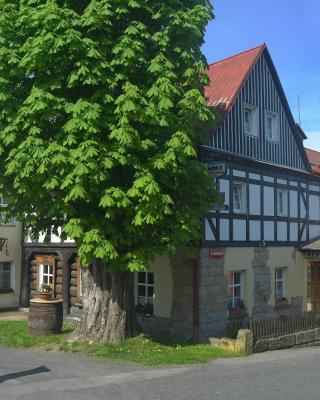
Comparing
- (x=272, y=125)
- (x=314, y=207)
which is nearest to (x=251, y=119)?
(x=272, y=125)

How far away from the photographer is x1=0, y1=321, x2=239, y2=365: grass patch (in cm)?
1177

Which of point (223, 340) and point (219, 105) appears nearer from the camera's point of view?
point (223, 340)

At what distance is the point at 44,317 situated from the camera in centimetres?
1409

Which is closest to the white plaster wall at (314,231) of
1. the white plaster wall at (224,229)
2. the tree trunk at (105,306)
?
the white plaster wall at (224,229)

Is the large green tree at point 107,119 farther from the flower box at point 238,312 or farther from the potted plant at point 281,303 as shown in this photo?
the potted plant at point 281,303

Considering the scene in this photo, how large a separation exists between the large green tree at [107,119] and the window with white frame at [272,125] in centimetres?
687

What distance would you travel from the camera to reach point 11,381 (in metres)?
9.38

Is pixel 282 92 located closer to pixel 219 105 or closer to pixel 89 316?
pixel 219 105

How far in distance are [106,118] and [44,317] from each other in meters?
5.87

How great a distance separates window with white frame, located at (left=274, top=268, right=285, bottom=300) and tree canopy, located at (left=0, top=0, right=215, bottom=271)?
7226 mm

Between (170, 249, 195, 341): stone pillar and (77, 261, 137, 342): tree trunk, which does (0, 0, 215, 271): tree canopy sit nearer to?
(77, 261, 137, 342): tree trunk

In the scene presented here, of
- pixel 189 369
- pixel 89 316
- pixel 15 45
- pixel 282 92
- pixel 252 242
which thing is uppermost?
pixel 282 92

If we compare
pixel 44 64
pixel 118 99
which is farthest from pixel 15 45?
pixel 118 99

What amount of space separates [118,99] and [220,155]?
5787 mm
